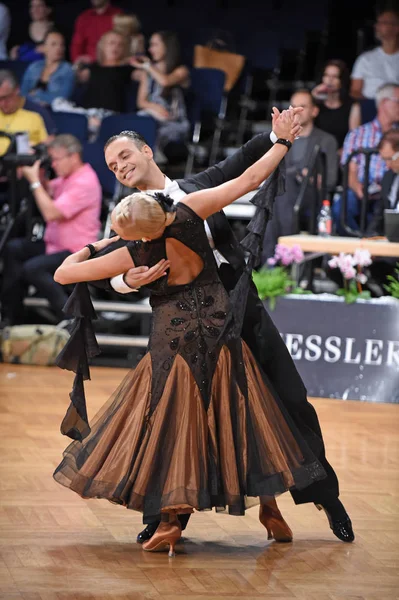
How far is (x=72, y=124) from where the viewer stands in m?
8.60

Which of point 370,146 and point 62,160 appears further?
point 370,146

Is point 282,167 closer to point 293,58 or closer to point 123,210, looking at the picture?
point 123,210

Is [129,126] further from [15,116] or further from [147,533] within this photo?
[147,533]

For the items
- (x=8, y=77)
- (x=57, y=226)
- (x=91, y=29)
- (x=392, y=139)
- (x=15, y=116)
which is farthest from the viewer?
(x=91, y=29)

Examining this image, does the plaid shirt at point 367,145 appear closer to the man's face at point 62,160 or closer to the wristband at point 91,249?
the man's face at point 62,160

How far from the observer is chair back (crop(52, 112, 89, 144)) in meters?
8.55

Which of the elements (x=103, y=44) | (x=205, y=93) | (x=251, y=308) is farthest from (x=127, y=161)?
(x=103, y=44)

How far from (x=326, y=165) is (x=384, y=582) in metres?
4.81

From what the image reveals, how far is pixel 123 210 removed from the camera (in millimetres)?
3336

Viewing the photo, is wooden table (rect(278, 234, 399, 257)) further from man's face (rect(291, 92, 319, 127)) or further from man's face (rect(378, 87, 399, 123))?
man's face (rect(378, 87, 399, 123))

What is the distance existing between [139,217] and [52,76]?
6.28m

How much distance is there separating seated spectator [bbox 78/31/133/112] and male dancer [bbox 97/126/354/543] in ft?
18.0

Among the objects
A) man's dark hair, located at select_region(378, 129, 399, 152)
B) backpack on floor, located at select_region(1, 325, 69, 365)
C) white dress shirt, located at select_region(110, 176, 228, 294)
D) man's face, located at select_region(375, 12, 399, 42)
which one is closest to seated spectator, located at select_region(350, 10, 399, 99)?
man's face, located at select_region(375, 12, 399, 42)

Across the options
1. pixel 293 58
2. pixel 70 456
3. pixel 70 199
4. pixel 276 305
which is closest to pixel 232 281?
pixel 70 456
